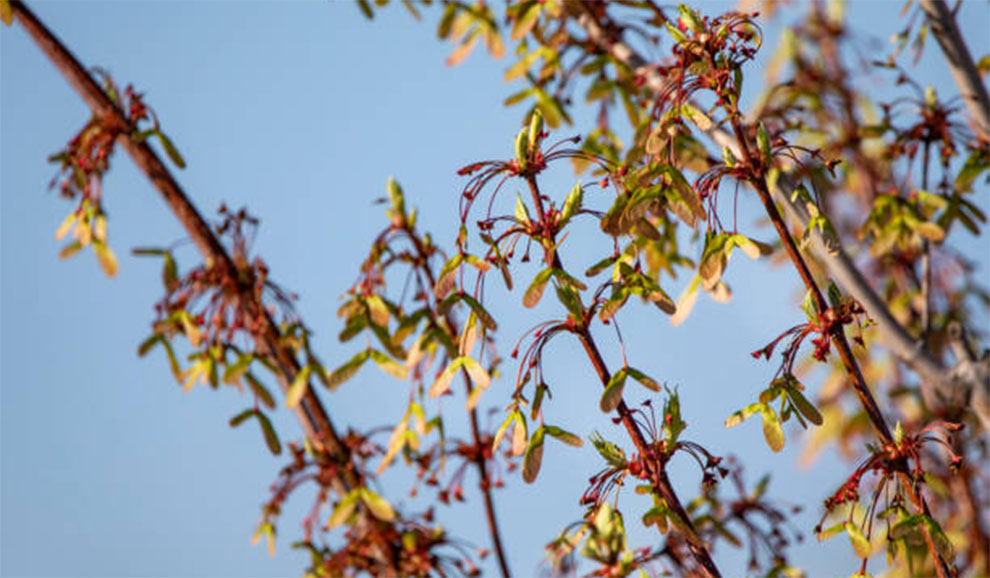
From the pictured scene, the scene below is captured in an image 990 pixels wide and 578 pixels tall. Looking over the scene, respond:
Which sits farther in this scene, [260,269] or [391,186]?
[260,269]

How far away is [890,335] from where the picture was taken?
268 centimetres

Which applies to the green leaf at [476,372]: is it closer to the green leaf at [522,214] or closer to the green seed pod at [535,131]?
the green leaf at [522,214]

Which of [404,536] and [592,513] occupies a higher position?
[404,536]

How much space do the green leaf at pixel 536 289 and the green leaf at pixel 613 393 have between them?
163 millimetres

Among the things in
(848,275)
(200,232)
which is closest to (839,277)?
(848,275)

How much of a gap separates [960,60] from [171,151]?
199 centimetres

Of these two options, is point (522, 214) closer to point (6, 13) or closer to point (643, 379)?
point (643, 379)

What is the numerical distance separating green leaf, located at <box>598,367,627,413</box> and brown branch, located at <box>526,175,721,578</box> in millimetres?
21

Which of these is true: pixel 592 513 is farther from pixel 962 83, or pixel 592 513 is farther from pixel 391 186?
pixel 962 83

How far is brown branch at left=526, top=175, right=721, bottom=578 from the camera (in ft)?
5.26

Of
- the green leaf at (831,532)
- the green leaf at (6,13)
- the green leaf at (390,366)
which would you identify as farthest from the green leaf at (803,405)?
the green leaf at (6,13)

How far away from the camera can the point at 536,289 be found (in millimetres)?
1679

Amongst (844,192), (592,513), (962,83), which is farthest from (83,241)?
(844,192)

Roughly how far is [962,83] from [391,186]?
1.64 metres
